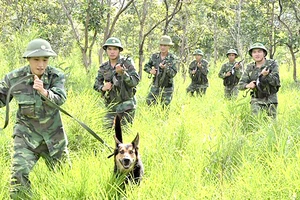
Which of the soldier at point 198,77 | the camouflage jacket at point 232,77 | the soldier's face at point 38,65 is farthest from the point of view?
the soldier at point 198,77

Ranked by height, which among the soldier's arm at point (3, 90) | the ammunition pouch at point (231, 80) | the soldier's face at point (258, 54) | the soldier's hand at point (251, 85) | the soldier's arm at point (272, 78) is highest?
the soldier's face at point (258, 54)

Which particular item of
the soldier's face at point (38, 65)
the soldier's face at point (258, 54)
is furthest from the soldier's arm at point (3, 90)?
the soldier's face at point (258, 54)

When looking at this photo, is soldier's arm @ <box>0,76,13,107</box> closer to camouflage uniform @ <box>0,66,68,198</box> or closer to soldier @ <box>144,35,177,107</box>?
camouflage uniform @ <box>0,66,68,198</box>

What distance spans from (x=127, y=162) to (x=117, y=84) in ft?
9.23

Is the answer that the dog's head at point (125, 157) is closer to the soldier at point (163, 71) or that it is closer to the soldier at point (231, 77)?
the soldier at point (163, 71)

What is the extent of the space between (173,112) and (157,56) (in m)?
2.05

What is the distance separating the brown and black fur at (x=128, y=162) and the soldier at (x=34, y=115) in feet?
2.14

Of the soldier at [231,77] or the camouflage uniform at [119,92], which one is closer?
the camouflage uniform at [119,92]

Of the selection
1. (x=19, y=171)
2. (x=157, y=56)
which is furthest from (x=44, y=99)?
(x=157, y=56)

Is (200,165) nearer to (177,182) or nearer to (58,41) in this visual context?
(177,182)

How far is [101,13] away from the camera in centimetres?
911

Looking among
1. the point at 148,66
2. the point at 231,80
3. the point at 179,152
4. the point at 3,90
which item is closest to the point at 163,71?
the point at 148,66

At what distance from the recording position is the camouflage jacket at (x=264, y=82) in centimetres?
615

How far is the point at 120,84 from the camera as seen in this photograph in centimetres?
612
